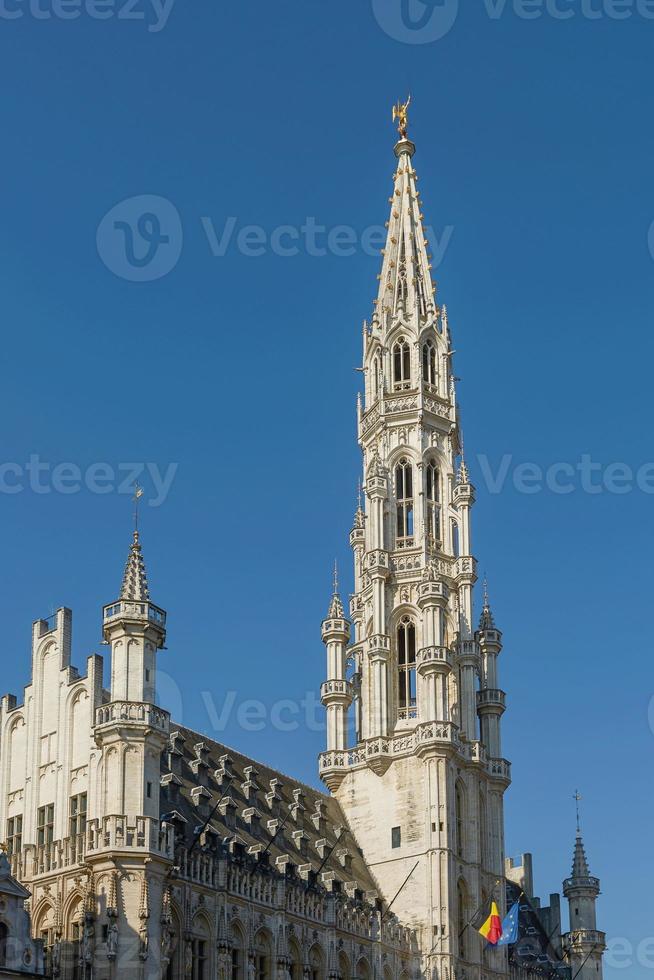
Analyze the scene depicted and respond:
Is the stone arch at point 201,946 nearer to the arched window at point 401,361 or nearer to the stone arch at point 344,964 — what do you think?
the stone arch at point 344,964

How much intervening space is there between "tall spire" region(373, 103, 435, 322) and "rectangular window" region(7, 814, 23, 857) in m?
56.1

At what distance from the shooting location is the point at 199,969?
7994 centimetres

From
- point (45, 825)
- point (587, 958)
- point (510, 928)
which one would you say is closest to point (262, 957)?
point (45, 825)

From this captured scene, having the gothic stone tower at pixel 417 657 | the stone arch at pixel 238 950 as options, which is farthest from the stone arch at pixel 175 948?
the gothic stone tower at pixel 417 657

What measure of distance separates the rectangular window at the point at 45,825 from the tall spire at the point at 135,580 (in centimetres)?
1106

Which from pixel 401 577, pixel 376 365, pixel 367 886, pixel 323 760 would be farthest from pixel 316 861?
pixel 376 365

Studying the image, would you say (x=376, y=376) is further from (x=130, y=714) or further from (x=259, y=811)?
(x=130, y=714)

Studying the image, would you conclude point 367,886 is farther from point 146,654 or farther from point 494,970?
point 146,654

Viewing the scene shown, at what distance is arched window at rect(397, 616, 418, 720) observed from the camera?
11006cm

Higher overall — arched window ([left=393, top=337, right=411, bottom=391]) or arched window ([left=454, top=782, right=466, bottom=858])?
arched window ([left=393, top=337, right=411, bottom=391])

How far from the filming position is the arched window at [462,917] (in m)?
102

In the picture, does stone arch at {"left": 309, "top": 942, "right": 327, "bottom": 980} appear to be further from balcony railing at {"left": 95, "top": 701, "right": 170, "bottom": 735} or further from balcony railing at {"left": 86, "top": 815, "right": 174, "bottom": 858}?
balcony railing at {"left": 95, "top": 701, "right": 170, "bottom": 735}

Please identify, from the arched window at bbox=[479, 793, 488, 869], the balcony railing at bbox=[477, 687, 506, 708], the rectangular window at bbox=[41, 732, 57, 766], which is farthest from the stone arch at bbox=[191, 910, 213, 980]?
the balcony railing at bbox=[477, 687, 506, 708]

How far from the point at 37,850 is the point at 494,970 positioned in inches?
1522
